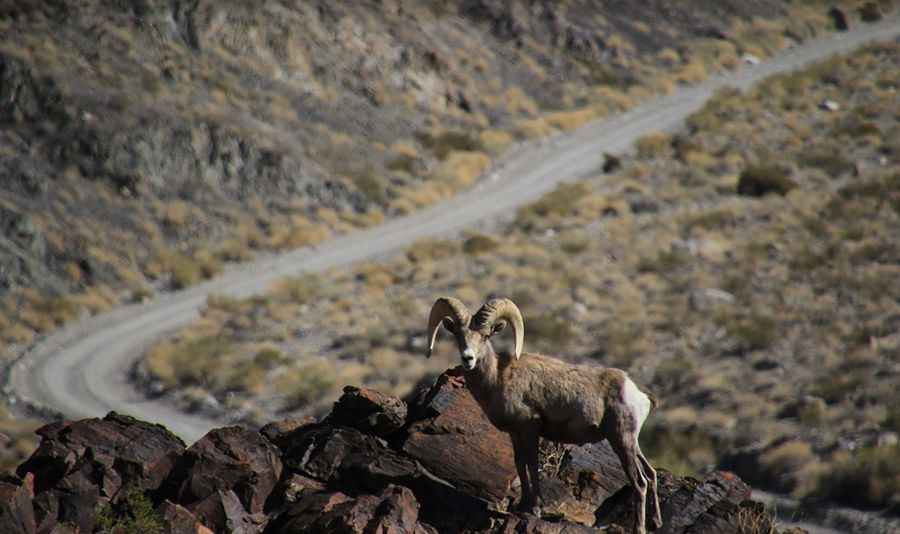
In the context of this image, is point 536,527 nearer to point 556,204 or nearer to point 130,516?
point 130,516

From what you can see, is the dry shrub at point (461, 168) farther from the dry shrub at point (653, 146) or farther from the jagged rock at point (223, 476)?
the jagged rock at point (223, 476)

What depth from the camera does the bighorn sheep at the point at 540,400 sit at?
1134 centimetres

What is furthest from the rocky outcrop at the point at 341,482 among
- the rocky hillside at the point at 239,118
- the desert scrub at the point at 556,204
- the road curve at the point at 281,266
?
the desert scrub at the point at 556,204

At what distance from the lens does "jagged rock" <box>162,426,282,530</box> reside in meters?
11.4

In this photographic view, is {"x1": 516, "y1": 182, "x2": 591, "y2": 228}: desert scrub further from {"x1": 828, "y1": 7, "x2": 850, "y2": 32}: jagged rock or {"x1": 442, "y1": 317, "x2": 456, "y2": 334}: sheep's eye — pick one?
{"x1": 828, "y1": 7, "x2": 850, "y2": 32}: jagged rock

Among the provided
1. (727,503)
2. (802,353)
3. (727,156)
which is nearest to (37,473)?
(727,503)

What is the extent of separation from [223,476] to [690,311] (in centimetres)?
2240

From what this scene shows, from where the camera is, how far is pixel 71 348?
3078 cm

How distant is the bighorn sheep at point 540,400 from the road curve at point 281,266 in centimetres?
1424

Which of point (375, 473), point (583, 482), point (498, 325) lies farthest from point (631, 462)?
point (375, 473)

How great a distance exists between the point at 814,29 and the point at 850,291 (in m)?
44.2

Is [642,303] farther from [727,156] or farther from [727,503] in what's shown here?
[727,503]

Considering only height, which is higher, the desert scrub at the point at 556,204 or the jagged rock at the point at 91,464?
the jagged rock at the point at 91,464

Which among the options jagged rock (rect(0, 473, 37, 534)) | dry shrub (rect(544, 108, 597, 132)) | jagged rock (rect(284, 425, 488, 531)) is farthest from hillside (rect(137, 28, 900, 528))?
jagged rock (rect(0, 473, 37, 534))
